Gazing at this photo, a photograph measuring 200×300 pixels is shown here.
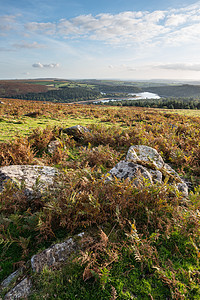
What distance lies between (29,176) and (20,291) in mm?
2956

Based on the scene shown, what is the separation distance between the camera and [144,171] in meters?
4.83

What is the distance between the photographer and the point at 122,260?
2867 millimetres

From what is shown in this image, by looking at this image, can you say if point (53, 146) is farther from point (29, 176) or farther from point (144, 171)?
point (144, 171)

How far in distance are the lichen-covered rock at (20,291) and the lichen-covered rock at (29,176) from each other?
6.70 feet

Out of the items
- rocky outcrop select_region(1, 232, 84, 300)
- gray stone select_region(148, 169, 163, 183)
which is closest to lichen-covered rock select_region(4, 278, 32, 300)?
rocky outcrop select_region(1, 232, 84, 300)

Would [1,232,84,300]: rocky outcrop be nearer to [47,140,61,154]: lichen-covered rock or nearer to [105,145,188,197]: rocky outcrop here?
[105,145,188,197]: rocky outcrop

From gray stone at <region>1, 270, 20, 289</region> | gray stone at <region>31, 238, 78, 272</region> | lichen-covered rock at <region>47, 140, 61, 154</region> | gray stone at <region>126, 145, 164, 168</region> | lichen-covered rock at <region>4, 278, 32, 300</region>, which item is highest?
gray stone at <region>126, 145, 164, 168</region>

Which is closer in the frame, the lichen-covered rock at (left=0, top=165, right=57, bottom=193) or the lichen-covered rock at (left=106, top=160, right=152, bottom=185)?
the lichen-covered rock at (left=0, top=165, right=57, bottom=193)

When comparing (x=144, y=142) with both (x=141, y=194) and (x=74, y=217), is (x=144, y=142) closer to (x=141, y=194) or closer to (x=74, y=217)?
(x=141, y=194)

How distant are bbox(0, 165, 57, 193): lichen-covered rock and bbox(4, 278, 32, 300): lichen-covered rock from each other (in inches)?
80.5

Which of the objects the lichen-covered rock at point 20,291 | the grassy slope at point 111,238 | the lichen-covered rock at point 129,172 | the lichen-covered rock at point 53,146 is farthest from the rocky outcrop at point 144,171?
the lichen-covered rock at point 53,146

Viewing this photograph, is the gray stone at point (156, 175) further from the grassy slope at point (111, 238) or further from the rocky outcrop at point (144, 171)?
the grassy slope at point (111, 238)

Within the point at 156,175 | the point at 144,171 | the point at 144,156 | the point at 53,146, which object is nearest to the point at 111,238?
the point at 144,171

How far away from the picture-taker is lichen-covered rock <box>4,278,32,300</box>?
240 centimetres
